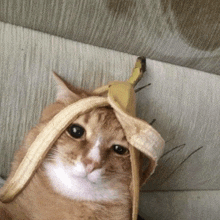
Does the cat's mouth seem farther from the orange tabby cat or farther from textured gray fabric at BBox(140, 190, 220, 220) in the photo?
textured gray fabric at BBox(140, 190, 220, 220)

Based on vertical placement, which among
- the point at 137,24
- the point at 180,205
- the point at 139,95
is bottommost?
the point at 180,205

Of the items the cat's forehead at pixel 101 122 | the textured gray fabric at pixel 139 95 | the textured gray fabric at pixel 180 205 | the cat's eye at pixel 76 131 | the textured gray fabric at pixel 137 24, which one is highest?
the textured gray fabric at pixel 137 24

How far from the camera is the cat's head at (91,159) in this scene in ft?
1.08

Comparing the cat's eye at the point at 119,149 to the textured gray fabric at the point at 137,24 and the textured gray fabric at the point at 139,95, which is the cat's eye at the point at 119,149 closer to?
the textured gray fabric at the point at 139,95

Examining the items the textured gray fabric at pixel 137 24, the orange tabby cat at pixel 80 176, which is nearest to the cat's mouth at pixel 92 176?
the orange tabby cat at pixel 80 176

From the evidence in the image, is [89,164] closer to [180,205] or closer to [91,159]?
[91,159]

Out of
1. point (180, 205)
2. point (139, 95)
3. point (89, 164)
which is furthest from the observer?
point (180, 205)

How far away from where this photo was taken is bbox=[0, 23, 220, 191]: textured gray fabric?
0.49 metres

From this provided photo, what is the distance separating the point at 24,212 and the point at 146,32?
0.46 metres

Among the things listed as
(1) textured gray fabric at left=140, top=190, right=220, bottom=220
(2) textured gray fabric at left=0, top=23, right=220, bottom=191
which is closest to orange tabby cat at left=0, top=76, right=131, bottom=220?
(2) textured gray fabric at left=0, top=23, right=220, bottom=191

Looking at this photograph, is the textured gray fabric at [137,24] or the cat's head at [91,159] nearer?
the cat's head at [91,159]

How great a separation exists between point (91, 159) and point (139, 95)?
0.91ft

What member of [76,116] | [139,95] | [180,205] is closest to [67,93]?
[76,116]

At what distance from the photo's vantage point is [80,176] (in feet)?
1.07
